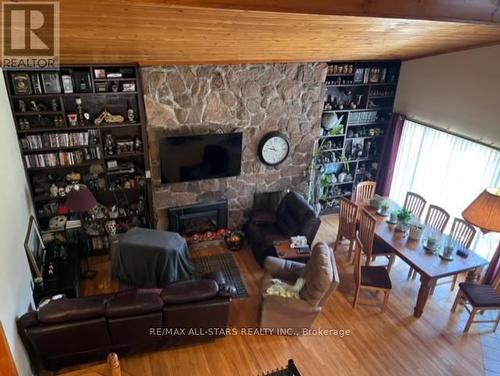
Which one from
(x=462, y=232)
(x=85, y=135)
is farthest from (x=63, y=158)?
(x=462, y=232)

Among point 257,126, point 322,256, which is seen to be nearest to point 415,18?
point 322,256

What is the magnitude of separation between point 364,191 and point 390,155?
1.17 meters

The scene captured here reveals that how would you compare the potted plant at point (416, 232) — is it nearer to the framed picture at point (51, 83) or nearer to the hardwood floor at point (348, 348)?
the hardwood floor at point (348, 348)

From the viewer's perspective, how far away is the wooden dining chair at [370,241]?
5051mm

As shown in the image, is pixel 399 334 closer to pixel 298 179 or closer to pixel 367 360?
pixel 367 360

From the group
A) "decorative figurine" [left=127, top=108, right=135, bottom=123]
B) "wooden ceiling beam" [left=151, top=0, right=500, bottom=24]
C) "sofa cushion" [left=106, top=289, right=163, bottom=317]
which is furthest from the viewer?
"decorative figurine" [left=127, top=108, right=135, bottom=123]

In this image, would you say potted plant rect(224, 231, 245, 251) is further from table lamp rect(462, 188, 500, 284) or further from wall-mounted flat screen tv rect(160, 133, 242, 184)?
table lamp rect(462, 188, 500, 284)

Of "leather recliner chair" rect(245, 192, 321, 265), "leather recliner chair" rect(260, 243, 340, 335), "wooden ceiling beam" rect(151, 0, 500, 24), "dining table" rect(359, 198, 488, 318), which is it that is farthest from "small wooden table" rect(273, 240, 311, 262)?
"wooden ceiling beam" rect(151, 0, 500, 24)

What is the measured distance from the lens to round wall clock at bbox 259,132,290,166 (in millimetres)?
6012

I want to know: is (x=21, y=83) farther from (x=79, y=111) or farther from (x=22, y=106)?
(x=79, y=111)

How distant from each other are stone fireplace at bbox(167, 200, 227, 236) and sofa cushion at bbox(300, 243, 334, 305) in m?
2.25

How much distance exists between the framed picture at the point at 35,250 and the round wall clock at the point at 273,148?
3567 millimetres

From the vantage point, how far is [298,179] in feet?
21.8

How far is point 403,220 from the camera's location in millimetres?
5348
